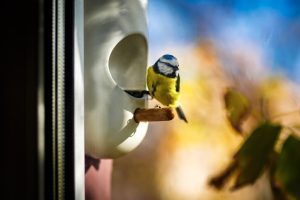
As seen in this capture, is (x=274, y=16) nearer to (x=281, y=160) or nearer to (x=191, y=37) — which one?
(x=191, y=37)

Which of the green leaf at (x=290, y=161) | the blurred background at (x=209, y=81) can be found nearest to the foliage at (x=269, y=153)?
the green leaf at (x=290, y=161)

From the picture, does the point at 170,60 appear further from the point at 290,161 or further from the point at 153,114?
the point at 290,161

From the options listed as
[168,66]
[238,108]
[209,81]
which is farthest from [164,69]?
[238,108]

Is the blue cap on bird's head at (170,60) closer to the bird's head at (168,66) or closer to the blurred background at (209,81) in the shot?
the bird's head at (168,66)

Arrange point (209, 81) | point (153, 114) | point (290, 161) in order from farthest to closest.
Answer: point (209, 81) < point (153, 114) < point (290, 161)

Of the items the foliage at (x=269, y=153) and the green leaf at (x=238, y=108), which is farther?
the green leaf at (x=238, y=108)

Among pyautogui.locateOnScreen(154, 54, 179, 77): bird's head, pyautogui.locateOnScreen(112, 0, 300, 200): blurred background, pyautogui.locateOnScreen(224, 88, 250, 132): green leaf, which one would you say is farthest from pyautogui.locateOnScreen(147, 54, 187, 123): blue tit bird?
pyautogui.locateOnScreen(224, 88, 250, 132): green leaf

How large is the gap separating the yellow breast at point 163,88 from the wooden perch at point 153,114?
1.3 inches

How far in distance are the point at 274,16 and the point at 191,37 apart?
22cm

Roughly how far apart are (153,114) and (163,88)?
0.05 m

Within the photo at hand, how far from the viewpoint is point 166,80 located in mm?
785

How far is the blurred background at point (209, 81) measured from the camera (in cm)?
101

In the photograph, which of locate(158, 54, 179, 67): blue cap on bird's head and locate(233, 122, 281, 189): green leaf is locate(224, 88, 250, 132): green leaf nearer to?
locate(158, 54, 179, 67): blue cap on bird's head
